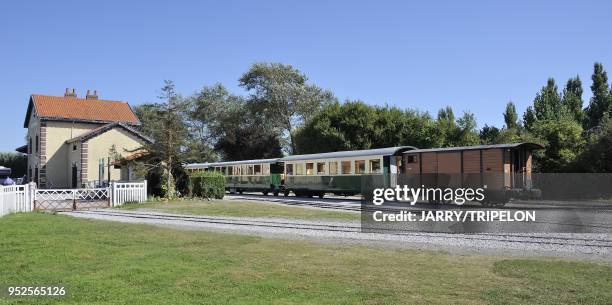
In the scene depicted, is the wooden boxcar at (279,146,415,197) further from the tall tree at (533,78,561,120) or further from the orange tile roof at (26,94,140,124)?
the tall tree at (533,78,561,120)

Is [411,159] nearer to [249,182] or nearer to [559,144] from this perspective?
[559,144]

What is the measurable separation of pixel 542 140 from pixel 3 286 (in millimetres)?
34161

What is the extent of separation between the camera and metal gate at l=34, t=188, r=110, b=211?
958 inches

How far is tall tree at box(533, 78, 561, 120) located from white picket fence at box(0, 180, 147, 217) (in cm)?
4236

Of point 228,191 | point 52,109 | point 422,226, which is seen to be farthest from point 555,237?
point 52,109

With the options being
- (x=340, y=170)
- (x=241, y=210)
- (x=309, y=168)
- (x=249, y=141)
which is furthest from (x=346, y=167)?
(x=249, y=141)

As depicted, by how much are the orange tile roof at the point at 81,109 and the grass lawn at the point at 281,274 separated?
111ft

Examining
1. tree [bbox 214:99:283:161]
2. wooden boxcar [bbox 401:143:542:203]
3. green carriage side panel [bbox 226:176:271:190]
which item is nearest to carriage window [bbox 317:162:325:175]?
green carriage side panel [bbox 226:176:271:190]

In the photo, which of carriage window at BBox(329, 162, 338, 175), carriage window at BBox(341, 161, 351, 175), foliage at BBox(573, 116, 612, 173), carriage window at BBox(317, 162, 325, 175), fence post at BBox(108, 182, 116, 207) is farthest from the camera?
carriage window at BBox(317, 162, 325, 175)

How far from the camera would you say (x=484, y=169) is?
23922 millimetres

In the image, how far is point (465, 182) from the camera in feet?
73.3

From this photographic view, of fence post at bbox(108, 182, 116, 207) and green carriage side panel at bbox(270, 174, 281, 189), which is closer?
fence post at bbox(108, 182, 116, 207)

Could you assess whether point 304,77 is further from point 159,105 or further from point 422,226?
point 422,226

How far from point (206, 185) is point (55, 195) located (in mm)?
8318
